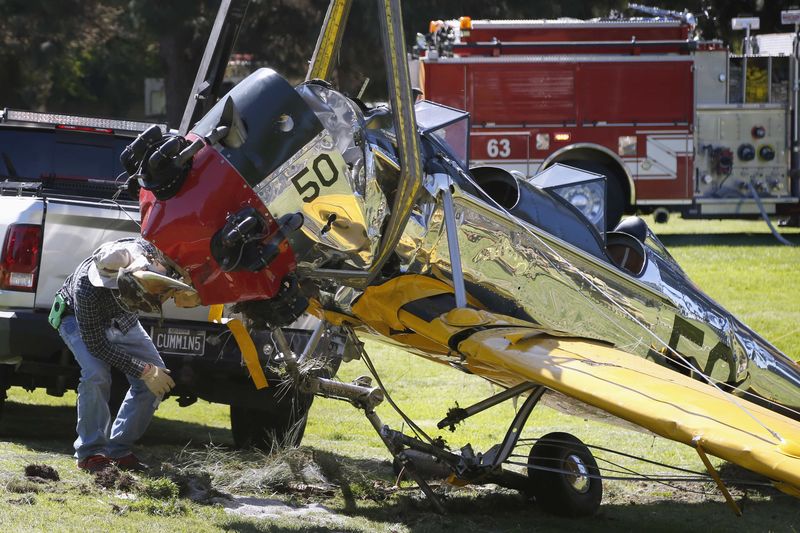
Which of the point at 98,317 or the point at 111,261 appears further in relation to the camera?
the point at 98,317

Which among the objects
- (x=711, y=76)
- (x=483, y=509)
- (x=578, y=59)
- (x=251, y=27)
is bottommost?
(x=483, y=509)

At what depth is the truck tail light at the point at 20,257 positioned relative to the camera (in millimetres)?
6840

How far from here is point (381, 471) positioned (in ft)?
23.1

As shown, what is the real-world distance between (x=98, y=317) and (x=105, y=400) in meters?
0.50

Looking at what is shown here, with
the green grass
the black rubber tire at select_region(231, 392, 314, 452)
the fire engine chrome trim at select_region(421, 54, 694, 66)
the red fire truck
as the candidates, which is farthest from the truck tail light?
the fire engine chrome trim at select_region(421, 54, 694, 66)

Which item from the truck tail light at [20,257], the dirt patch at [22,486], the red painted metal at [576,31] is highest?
the red painted metal at [576,31]

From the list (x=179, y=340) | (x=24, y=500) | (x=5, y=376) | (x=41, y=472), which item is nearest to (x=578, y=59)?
(x=179, y=340)

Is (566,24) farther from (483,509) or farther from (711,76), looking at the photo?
(483,509)

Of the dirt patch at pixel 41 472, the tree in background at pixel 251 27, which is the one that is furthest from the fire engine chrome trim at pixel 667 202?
the dirt patch at pixel 41 472

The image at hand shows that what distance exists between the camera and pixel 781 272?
46.2ft

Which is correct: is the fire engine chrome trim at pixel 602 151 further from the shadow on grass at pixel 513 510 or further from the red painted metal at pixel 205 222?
the red painted metal at pixel 205 222

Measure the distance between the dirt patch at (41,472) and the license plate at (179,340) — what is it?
1268 mm

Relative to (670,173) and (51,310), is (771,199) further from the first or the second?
(51,310)

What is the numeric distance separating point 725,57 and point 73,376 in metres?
13.9
